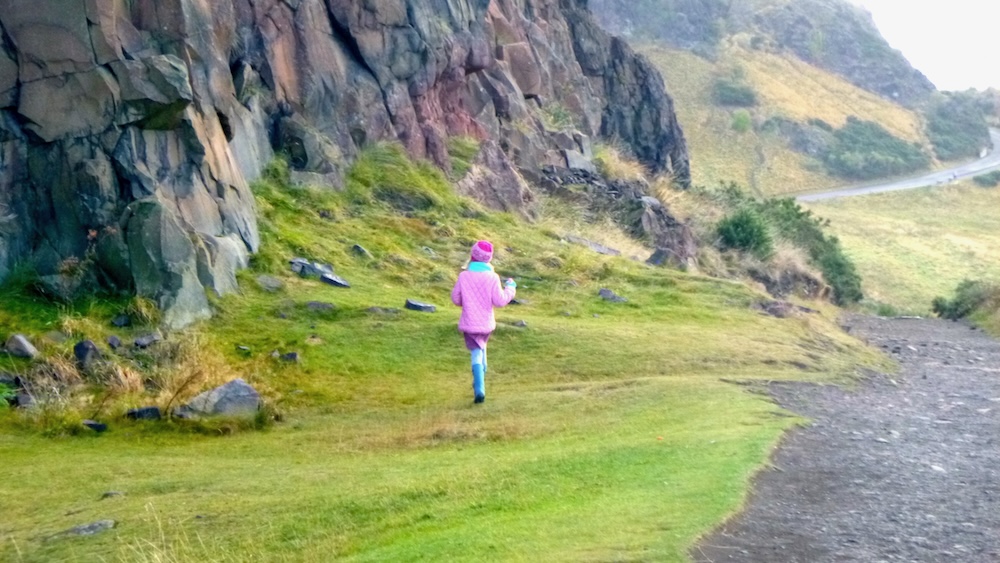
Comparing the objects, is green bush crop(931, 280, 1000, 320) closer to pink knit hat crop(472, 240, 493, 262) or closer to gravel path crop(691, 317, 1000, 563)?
gravel path crop(691, 317, 1000, 563)

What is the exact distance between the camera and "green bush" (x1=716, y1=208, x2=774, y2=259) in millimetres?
27531

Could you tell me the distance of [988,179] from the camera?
75.5 meters

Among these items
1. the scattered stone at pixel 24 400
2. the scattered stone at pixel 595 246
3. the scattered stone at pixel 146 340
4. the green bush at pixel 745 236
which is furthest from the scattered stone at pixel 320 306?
the green bush at pixel 745 236

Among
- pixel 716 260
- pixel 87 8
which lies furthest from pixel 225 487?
pixel 716 260

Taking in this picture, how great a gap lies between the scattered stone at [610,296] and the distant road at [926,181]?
49.2 meters

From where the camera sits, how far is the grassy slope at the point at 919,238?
41719 millimetres

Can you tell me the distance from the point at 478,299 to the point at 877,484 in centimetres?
488

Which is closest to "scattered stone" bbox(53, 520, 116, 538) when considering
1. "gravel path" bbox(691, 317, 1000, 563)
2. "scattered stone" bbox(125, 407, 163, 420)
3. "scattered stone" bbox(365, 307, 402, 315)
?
"scattered stone" bbox(125, 407, 163, 420)

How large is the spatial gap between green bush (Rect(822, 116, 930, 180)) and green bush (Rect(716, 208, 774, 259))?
53650mm

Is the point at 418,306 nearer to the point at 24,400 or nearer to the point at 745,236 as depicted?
the point at 24,400

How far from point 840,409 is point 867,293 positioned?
28.6 metres

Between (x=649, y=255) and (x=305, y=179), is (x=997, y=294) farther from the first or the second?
(x=305, y=179)

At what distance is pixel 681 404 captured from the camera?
37.0 feet

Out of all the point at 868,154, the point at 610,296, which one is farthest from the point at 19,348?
the point at 868,154
